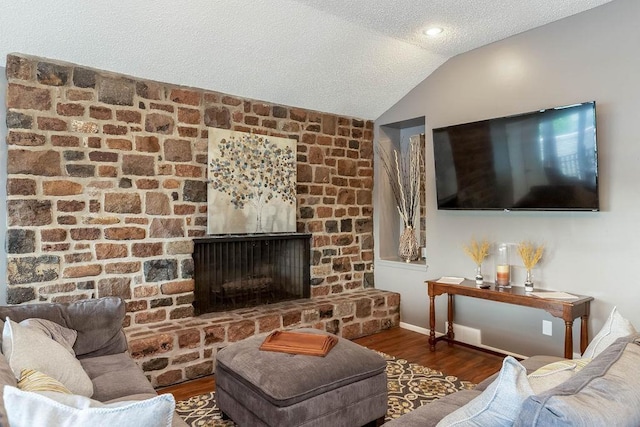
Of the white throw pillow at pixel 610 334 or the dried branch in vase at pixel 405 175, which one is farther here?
the dried branch in vase at pixel 405 175

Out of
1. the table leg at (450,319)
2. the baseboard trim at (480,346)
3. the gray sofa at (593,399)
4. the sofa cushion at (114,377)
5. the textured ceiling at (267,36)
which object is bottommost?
the baseboard trim at (480,346)

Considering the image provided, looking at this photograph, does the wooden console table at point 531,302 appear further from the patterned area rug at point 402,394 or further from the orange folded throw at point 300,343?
the orange folded throw at point 300,343

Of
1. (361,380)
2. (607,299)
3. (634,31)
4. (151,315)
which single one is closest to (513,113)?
(634,31)

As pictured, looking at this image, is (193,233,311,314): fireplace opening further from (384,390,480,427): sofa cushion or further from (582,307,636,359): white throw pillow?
(582,307,636,359): white throw pillow

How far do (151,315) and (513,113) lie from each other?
349cm

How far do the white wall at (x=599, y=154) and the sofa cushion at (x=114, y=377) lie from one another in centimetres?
297

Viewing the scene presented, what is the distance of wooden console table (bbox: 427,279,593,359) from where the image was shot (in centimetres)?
301

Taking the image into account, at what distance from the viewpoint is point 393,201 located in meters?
5.09

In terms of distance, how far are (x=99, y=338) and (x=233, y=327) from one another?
1.18 meters

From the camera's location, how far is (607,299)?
10.3ft

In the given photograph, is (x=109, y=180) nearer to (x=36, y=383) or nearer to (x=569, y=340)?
(x=36, y=383)

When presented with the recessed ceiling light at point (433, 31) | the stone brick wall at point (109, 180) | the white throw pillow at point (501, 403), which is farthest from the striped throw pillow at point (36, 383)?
the recessed ceiling light at point (433, 31)

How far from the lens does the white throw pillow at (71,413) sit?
96 cm

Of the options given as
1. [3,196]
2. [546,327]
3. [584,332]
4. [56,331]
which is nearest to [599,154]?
[584,332]
